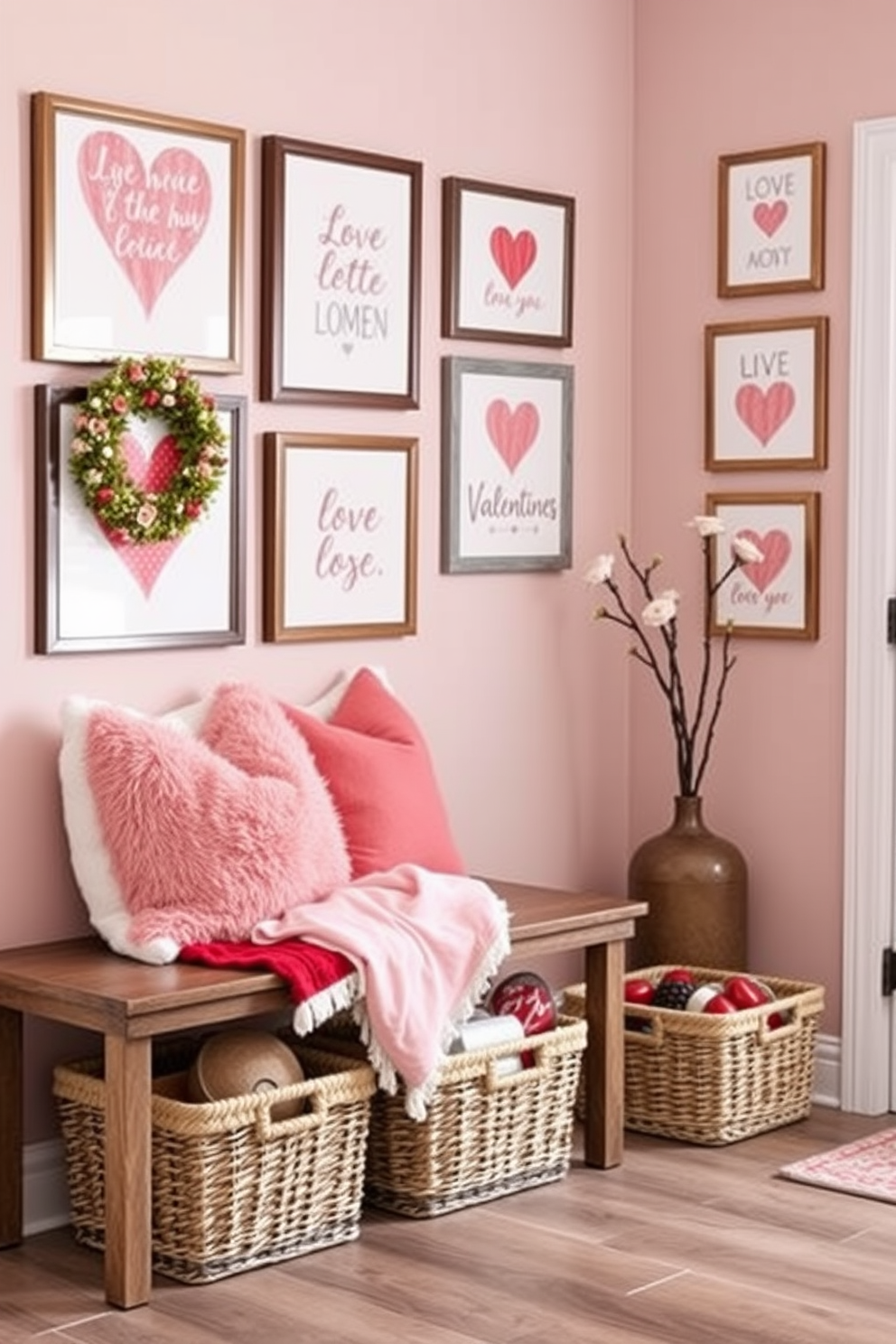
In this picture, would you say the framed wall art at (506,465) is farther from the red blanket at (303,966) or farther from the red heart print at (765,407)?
the red blanket at (303,966)

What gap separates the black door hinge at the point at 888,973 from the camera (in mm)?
4598

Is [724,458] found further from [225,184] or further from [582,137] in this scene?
[225,184]

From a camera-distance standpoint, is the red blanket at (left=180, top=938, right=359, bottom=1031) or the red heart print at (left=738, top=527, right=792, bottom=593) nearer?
the red blanket at (left=180, top=938, right=359, bottom=1031)

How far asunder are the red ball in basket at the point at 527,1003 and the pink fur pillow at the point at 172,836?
53 centimetres

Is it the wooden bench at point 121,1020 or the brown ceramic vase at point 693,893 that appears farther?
the brown ceramic vase at point 693,893

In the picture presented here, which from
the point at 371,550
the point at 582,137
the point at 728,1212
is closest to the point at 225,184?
the point at 371,550

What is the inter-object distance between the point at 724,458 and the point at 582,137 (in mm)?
775

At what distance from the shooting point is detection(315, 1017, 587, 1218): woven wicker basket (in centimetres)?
389

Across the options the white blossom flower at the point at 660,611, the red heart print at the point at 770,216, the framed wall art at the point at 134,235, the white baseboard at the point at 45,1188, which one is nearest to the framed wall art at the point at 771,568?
the white blossom flower at the point at 660,611

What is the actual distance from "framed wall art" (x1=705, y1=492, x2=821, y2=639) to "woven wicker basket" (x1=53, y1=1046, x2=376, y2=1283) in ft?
4.88

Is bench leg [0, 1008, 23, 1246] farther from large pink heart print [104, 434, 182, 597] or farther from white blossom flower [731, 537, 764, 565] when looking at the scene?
white blossom flower [731, 537, 764, 565]

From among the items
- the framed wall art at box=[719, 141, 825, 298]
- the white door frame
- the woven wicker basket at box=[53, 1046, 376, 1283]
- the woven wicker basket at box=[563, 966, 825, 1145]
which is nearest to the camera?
the woven wicker basket at box=[53, 1046, 376, 1283]

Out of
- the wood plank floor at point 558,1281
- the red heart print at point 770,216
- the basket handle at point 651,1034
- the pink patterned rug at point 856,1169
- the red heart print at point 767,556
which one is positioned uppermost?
the red heart print at point 770,216

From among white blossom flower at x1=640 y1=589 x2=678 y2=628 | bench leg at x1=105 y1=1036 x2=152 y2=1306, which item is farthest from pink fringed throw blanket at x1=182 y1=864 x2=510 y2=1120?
white blossom flower at x1=640 y1=589 x2=678 y2=628
